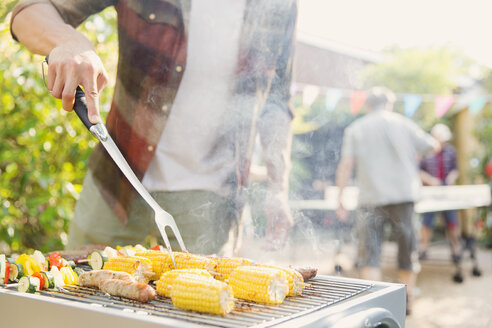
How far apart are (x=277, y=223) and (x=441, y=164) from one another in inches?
245

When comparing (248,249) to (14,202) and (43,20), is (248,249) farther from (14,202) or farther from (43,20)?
(14,202)

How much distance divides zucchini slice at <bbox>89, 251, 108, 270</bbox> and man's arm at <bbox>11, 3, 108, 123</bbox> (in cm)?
44

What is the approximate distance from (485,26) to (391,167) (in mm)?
1904

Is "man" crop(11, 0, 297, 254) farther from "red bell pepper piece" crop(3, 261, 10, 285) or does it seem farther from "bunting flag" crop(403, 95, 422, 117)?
"bunting flag" crop(403, 95, 422, 117)

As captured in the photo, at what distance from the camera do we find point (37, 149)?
330cm

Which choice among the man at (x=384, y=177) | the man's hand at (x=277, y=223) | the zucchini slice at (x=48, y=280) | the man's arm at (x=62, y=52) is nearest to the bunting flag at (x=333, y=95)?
the man at (x=384, y=177)

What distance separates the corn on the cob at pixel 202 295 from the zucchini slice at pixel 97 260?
50 centimetres

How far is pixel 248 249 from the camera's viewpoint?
2314 millimetres

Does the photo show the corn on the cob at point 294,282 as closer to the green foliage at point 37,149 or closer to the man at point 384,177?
the green foliage at point 37,149

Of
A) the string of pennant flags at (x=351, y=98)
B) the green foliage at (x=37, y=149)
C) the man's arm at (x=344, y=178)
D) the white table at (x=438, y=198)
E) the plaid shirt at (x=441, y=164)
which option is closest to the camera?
the green foliage at (x=37, y=149)

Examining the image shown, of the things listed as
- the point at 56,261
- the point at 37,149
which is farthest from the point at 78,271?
the point at 37,149

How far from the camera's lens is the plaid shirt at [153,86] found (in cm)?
209

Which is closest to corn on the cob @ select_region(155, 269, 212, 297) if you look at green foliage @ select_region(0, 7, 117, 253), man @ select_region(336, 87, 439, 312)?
green foliage @ select_region(0, 7, 117, 253)

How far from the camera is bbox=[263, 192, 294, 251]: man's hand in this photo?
213 centimetres
